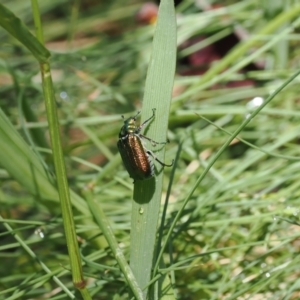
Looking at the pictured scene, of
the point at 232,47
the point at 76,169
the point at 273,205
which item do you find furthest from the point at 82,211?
the point at 232,47

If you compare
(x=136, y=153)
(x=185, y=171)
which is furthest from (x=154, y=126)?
(x=185, y=171)

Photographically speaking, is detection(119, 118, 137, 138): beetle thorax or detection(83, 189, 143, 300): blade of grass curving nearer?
detection(83, 189, 143, 300): blade of grass curving

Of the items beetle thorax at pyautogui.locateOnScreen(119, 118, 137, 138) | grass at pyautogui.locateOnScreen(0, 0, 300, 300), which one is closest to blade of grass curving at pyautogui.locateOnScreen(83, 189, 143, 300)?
grass at pyautogui.locateOnScreen(0, 0, 300, 300)

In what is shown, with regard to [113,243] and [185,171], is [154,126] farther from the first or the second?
[185,171]

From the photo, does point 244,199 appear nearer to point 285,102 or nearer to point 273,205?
point 273,205

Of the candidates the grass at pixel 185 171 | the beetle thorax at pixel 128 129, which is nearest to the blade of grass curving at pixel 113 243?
the grass at pixel 185 171

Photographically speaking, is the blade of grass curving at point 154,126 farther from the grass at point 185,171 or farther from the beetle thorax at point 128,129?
the beetle thorax at point 128,129

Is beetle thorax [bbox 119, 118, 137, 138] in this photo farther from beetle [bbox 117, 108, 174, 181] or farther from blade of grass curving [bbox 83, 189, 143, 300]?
blade of grass curving [bbox 83, 189, 143, 300]
